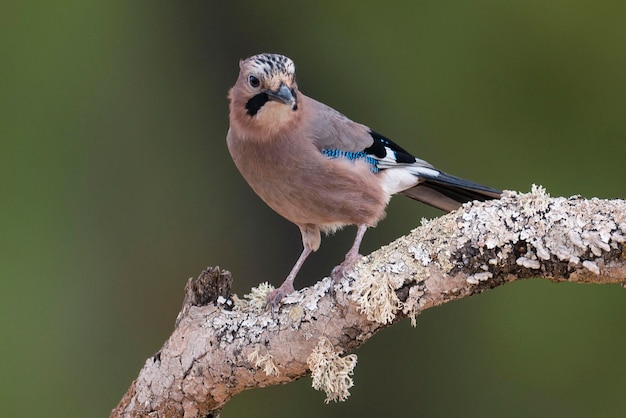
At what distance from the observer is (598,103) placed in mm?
4809

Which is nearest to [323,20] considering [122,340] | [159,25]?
[159,25]

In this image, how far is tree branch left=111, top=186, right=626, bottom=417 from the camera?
8.00 ft

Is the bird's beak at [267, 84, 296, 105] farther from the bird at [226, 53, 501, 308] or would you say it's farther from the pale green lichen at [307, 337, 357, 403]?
the pale green lichen at [307, 337, 357, 403]

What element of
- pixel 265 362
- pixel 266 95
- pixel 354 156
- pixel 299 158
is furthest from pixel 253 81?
pixel 265 362

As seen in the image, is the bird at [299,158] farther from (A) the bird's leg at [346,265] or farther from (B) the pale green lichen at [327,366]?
(B) the pale green lichen at [327,366]

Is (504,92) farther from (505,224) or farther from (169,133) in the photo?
(505,224)

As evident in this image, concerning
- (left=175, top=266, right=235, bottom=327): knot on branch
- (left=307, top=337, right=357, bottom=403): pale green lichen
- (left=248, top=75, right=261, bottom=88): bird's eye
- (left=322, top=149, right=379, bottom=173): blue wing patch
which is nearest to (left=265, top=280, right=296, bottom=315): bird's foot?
(left=175, top=266, right=235, bottom=327): knot on branch

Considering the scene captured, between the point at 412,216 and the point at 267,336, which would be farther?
the point at 412,216

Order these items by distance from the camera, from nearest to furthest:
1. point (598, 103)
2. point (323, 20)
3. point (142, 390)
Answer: point (142, 390) < point (598, 103) < point (323, 20)

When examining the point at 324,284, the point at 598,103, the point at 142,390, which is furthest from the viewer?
the point at 598,103

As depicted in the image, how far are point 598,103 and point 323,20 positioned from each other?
4.77ft

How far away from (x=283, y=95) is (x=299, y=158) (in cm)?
22

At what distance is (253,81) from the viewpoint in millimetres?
3420

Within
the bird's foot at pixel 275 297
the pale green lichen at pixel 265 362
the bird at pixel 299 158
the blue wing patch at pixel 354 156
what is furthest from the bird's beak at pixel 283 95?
the pale green lichen at pixel 265 362
